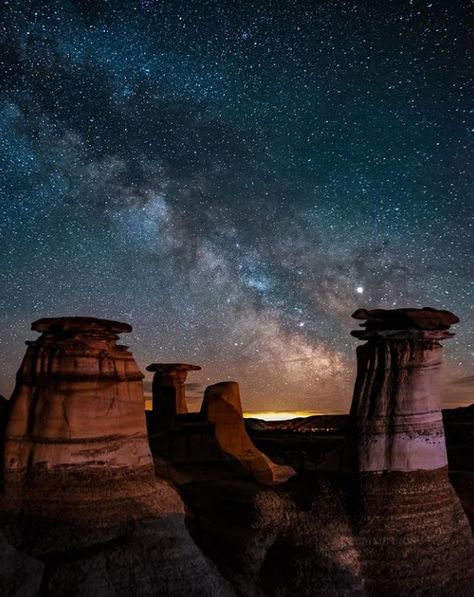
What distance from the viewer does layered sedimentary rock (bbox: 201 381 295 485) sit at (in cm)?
1590

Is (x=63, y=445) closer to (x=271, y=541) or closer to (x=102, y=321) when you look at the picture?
(x=102, y=321)

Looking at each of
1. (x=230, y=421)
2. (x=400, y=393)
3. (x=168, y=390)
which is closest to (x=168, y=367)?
(x=168, y=390)

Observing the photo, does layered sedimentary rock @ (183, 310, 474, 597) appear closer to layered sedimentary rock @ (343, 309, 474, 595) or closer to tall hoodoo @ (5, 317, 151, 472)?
layered sedimentary rock @ (343, 309, 474, 595)

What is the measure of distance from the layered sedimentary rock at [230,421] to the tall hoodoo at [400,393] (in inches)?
268

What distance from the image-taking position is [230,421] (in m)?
16.6

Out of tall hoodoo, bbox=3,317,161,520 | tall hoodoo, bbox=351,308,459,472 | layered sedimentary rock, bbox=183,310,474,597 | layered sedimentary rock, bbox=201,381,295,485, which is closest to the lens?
tall hoodoo, bbox=3,317,161,520

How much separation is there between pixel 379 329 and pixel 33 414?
17.3 ft

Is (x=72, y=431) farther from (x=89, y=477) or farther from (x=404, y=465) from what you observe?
(x=404, y=465)

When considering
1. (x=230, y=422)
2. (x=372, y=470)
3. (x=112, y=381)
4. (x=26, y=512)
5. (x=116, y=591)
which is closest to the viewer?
(x=116, y=591)

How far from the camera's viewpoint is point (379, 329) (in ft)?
29.9

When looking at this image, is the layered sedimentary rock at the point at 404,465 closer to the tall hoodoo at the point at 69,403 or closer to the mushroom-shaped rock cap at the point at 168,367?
the tall hoodoo at the point at 69,403

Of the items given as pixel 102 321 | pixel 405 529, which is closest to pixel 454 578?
pixel 405 529

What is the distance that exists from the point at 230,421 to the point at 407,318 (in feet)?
28.8

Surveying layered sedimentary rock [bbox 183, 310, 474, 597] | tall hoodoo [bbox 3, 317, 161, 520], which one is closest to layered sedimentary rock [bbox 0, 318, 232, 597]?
tall hoodoo [bbox 3, 317, 161, 520]
